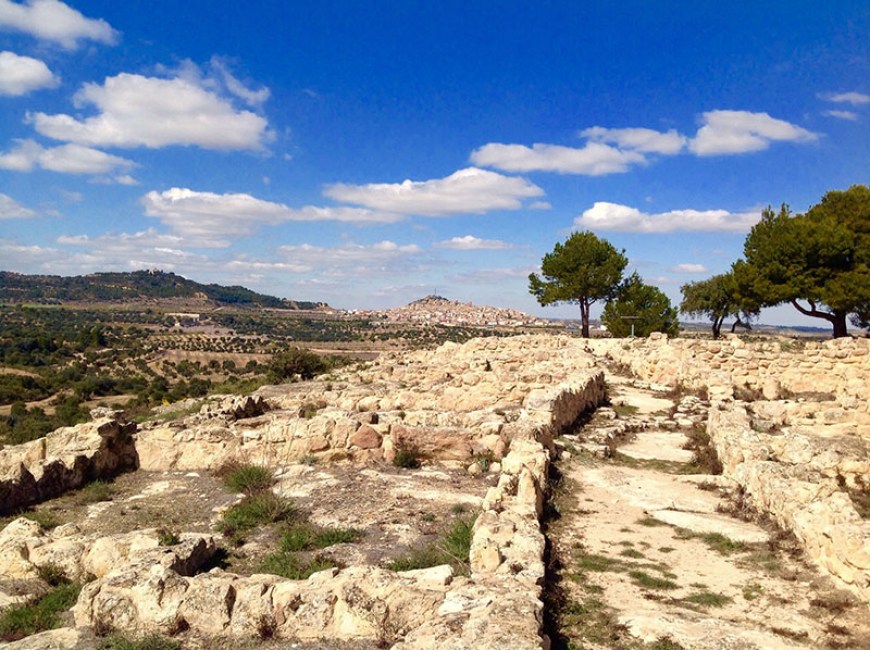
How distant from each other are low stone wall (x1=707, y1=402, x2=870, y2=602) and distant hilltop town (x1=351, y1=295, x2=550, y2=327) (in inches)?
3459

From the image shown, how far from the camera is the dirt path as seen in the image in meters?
5.24

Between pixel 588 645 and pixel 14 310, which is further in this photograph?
pixel 14 310

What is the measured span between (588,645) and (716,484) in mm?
5689

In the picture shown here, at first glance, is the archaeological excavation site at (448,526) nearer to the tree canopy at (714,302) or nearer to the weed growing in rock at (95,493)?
the weed growing in rock at (95,493)

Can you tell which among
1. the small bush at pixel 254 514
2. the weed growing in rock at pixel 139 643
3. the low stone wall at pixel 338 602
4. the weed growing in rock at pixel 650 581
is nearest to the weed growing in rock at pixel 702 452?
the weed growing in rock at pixel 650 581

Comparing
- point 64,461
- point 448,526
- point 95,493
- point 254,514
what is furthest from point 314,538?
point 64,461

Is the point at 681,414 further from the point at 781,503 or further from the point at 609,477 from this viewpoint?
the point at 781,503

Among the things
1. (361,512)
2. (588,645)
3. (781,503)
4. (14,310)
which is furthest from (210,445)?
(14,310)

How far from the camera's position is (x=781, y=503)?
777 centimetres

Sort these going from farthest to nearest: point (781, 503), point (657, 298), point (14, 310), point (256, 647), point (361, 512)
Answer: point (14, 310) < point (657, 298) < point (361, 512) < point (781, 503) < point (256, 647)

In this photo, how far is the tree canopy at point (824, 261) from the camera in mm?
28500

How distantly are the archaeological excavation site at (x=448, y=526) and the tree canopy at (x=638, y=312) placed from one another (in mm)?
24388

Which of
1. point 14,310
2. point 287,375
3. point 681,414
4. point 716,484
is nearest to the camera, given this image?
point 716,484

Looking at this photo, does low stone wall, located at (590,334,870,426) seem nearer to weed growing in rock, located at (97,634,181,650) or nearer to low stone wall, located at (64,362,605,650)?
low stone wall, located at (64,362,605,650)
